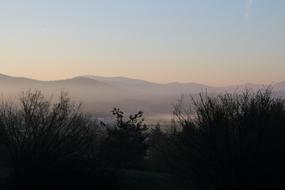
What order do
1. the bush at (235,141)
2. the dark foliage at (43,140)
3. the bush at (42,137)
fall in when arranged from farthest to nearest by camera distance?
the bush at (42,137) < the dark foliage at (43,140) < the bush at (235,141)

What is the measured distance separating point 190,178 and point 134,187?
336cm

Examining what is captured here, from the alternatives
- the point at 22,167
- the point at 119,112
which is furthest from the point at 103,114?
the point at 22,167

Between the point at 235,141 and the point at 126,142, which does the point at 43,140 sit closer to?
the point at 235,141

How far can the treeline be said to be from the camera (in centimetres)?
1798

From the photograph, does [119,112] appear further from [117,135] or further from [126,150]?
[126,150]

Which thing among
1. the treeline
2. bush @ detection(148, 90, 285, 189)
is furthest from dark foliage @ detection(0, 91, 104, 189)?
bush @ detection(148, 90, 285, 189)

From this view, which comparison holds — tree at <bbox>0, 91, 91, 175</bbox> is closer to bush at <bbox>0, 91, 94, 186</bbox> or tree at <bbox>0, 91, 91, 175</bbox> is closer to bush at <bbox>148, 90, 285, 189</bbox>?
bush at <bbox>0, 91, 94, 186</bbox>

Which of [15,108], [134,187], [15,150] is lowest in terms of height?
[134,187]

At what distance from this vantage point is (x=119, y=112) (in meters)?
46.9

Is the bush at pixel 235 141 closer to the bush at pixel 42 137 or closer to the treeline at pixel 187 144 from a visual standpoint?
the treeline at pixel 187 144

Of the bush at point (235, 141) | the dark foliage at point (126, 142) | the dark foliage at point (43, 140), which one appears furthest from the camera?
the dark foliage at point (126, 142)

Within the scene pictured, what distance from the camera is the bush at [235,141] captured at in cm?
1789

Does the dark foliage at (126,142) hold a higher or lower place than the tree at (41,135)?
lower

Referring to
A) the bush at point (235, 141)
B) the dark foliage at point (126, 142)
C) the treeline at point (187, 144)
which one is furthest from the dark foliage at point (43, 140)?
the dark foliage at point (126, 142)
